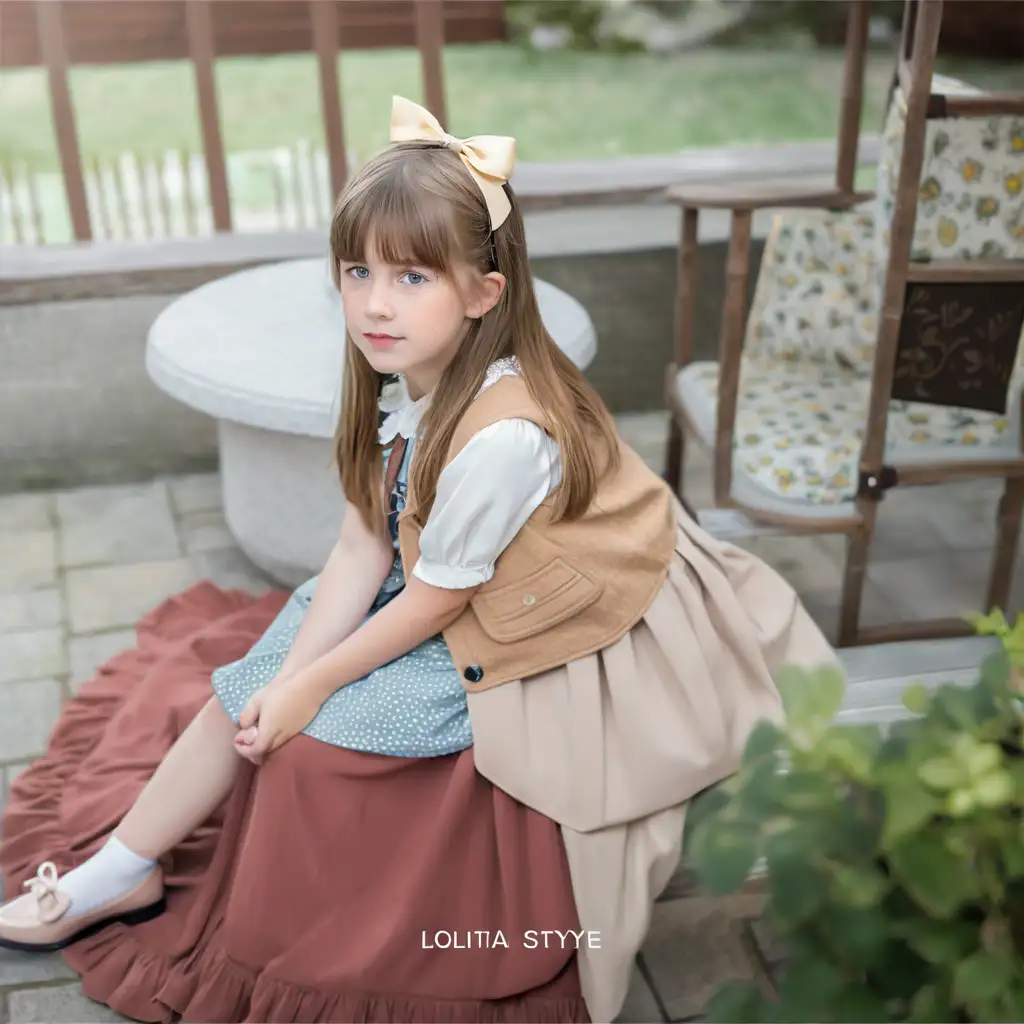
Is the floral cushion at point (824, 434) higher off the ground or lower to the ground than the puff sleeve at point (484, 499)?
lower

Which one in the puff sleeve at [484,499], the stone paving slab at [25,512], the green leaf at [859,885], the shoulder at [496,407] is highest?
the green leaf at [859,885]

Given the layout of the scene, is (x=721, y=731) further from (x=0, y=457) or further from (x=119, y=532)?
(x=0, y=457)

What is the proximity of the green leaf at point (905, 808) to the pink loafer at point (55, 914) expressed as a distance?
52.6 inches

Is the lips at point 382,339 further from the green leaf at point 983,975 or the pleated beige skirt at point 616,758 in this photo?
the green leaf at point 983,975

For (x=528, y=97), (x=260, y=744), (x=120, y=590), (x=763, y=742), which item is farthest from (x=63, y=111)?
(x=528, y=97)

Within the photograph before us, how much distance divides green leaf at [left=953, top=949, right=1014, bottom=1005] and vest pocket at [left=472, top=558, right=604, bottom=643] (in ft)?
2.92

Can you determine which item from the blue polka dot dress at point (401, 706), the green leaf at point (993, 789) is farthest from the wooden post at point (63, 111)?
the green leaf at point (993, 789)

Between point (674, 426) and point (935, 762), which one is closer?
point (935, 762)

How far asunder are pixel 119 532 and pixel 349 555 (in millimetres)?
1401

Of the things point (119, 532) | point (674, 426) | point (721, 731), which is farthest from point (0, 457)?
point (721, 731)

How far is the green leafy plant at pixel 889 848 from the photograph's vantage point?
2.10 ft

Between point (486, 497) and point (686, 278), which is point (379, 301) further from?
point (686, 278)

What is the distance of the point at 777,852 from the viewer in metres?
0.66

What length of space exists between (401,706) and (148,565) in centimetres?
143
